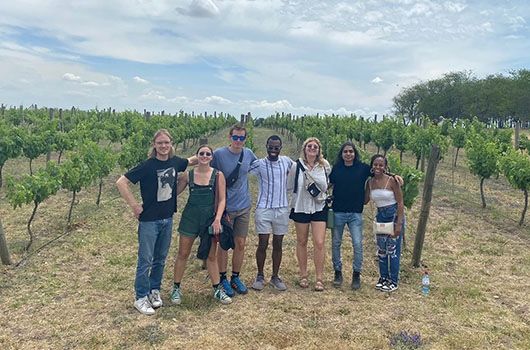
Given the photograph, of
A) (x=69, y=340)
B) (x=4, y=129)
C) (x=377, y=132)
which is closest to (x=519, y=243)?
(x=69, y=340)

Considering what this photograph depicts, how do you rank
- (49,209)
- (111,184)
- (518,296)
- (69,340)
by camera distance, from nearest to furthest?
(69,340)
(518,296)
(49,209)
(111,184)

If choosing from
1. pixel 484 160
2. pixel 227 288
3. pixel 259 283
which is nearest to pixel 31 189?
pixel 227 288

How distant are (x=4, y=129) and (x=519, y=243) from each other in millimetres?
13472

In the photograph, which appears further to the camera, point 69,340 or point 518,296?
point 518,296

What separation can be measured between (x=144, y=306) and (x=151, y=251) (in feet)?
2.25

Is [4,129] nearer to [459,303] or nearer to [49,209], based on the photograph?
[49,209]

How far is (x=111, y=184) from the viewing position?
13.3 m

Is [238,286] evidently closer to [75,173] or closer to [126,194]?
[126,194]

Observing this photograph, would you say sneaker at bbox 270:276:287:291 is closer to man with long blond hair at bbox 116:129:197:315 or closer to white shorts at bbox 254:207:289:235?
white shorts at bbox 254:207:289:235

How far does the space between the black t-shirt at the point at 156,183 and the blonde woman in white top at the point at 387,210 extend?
2.44m

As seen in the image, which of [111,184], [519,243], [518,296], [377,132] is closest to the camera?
[518,296]

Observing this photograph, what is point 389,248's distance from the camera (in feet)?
18.0

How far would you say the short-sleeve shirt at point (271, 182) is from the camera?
4.96 metres

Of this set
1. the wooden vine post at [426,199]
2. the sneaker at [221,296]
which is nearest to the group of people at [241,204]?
the sneaker at [221,296]
